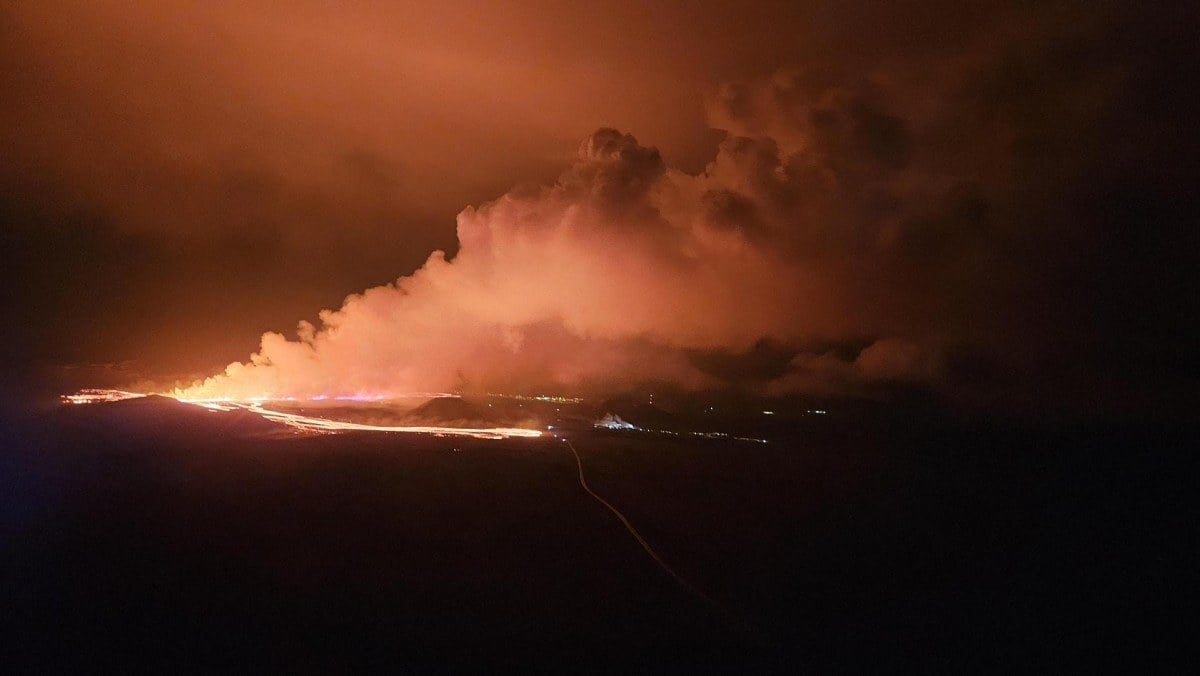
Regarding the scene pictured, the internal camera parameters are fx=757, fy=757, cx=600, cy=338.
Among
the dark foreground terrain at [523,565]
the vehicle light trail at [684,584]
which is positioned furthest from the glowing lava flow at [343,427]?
the vehicle light trail at [684,584]

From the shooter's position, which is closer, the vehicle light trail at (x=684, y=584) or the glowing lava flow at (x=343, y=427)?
the vehicle light trail at (x=684, y=584)

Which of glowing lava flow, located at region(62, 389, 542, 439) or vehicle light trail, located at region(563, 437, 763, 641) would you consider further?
glowing lava flow, located at region(62, 389, 542, 439)

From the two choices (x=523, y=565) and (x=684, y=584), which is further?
(x=523, y=565)

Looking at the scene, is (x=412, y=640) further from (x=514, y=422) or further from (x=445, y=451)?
(x=514, y=422)

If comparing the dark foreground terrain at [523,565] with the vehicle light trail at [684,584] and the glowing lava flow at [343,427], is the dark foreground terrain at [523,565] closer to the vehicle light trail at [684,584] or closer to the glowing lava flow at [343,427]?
the vehicle light trail at [684,584]

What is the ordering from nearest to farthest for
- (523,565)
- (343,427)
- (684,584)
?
(684,584) → (523,565) → (343,427)

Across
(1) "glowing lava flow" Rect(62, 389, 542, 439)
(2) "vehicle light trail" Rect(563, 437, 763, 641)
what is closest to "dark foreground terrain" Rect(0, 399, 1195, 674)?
(2) "vehicle light trail" Rect(563, 437, 763, 641)

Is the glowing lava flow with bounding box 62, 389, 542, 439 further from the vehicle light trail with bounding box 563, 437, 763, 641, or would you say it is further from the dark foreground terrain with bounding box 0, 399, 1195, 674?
the vehicle light trail with bounding box 563, 437, 763, 641

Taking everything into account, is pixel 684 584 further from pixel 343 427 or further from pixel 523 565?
pixel 343 427

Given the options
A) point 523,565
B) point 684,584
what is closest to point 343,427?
point 523,565
